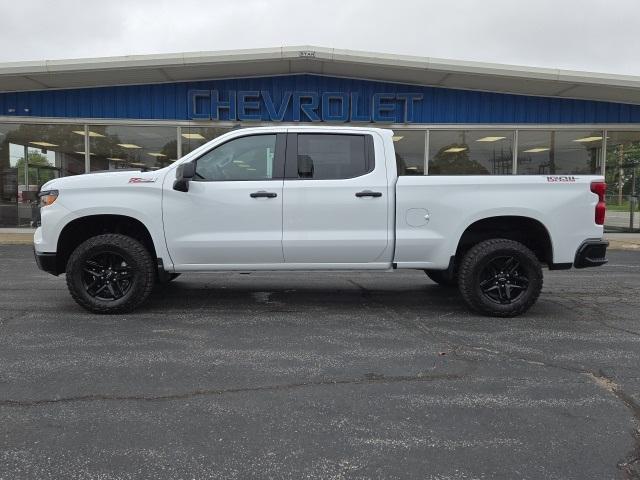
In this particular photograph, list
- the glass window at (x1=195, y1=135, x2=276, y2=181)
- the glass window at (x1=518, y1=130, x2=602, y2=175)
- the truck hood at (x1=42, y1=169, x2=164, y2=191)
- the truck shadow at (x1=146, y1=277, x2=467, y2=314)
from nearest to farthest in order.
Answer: the truck hood at (x1=42, y1=169, x2=164, y2=191)
the glass window at (x1=195, y1=135, x2=276, y2=181)
the truck shadow at (x1=146, y1=277, x2=467, y2=314)
the glass window at (x1=518, y1=130, x2=602, y2=175)

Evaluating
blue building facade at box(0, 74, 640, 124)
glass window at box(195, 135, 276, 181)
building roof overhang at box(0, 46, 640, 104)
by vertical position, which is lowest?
glass window at box(195, 135, 276, 181)

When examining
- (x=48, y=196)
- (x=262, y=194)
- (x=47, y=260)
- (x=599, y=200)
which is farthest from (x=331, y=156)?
(x=47, y=260)

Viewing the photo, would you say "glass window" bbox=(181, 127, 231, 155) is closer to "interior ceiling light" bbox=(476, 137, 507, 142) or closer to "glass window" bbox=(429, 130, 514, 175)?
"glass window" bbox=(429, 130, 514, 175)

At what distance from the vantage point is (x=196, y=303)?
21.3 ft

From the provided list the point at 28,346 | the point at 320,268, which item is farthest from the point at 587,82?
the point at 28,346

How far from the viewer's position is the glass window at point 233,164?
18.6ft

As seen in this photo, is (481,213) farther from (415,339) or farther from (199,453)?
(199,453)

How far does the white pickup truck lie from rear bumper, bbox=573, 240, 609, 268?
1 cm

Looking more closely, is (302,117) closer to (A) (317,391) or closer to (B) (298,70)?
(B) (298,70)

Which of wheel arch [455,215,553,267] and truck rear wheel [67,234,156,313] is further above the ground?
wheel arch [455,215,553,267]

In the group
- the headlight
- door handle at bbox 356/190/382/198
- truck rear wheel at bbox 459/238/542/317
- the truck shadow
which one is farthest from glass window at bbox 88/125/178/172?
truck rear wheel at bbox 459/238/542/317

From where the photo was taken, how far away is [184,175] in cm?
534

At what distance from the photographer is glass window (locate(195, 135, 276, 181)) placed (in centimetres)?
566

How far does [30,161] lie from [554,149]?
1439 cm
